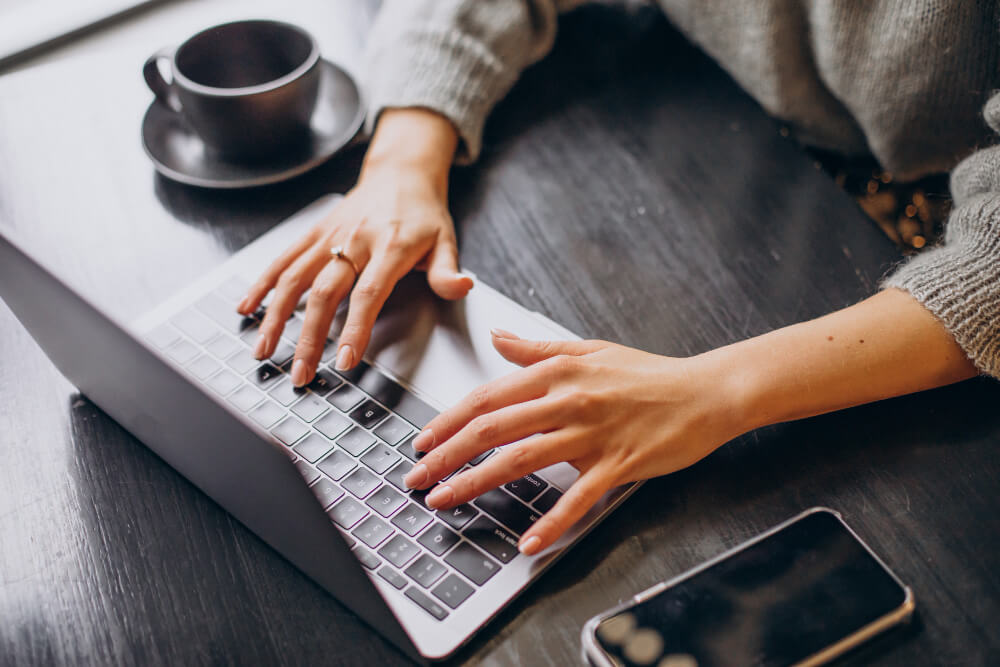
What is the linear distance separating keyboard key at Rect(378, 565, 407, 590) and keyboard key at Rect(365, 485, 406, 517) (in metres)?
0.04

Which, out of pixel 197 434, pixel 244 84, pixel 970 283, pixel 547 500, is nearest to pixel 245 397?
pixel 197 434

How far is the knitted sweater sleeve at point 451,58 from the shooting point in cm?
74

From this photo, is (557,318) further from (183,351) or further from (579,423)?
(183,351)

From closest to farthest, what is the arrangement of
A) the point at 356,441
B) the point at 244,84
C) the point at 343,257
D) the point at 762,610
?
the point at 762,610 < the point at 356,441 < the point at 343,257 < the point at 244,84

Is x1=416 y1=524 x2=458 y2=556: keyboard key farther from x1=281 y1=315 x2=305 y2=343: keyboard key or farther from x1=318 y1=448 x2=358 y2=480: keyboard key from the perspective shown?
x1=281 y1=315 x2=305 y2=343: keyboard key

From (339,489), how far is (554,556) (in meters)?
0.15

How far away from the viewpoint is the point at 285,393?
1.80ft

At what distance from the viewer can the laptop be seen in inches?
15.7

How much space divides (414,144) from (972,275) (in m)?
0.48

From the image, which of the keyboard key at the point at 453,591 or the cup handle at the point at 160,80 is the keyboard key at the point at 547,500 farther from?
the cup handle at the point at 160,80

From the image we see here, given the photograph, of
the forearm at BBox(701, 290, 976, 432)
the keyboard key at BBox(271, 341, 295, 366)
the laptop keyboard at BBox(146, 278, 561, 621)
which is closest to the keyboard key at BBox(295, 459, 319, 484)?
the laptop keyboard at BBox(146, 278, 561, 621)

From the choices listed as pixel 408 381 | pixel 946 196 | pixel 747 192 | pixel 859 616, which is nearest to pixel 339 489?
pixel 408 381

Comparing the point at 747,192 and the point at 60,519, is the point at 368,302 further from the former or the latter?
the point at 747,192

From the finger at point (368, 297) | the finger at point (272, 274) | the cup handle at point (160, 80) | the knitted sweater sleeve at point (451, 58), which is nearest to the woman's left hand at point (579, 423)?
the finger at point (368, 297)
